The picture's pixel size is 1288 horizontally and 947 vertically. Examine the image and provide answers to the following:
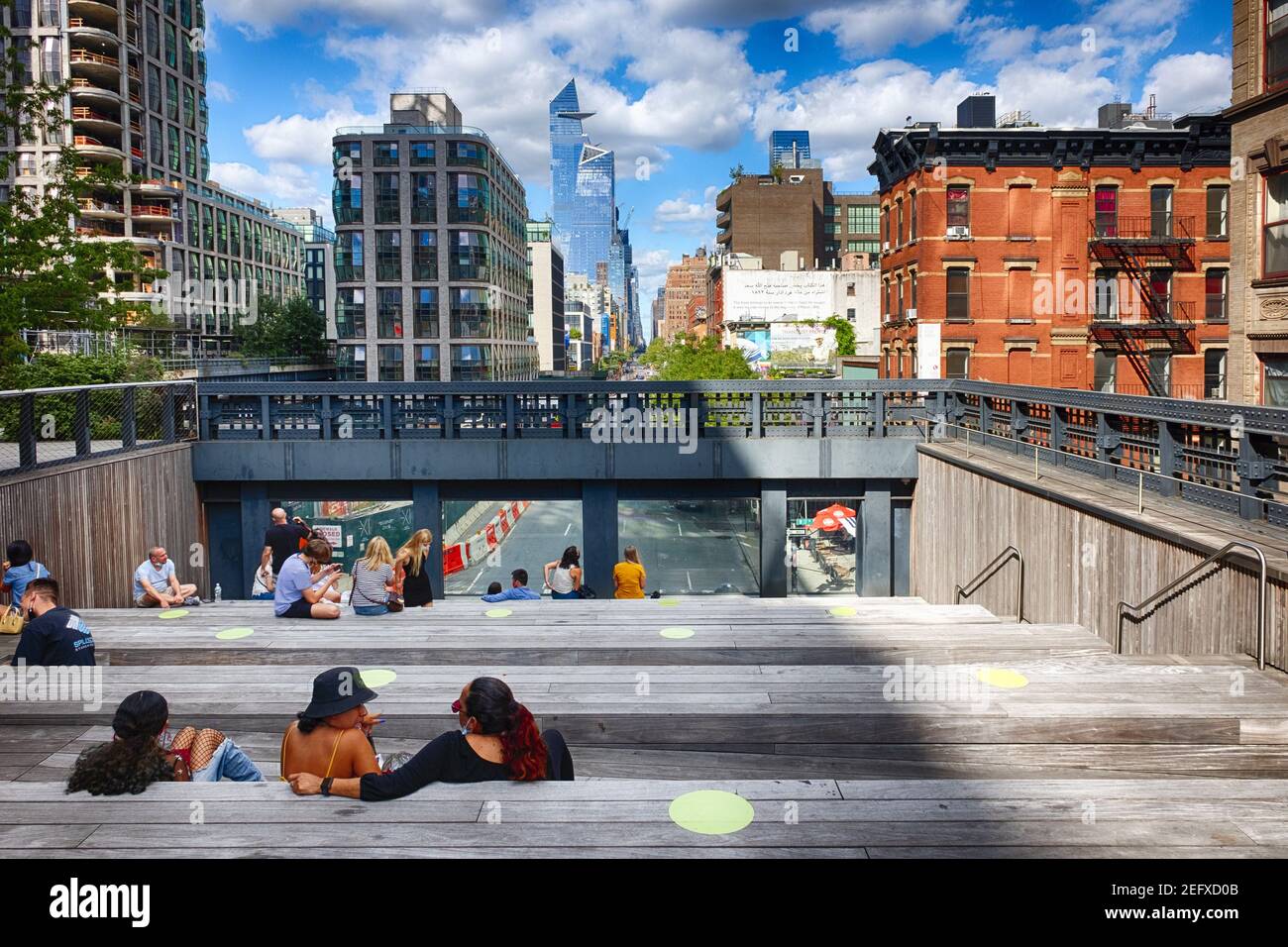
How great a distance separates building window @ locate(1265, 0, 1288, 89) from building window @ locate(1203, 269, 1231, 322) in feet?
86.9

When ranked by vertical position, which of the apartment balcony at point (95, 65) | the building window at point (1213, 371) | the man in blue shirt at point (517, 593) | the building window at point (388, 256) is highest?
the apartment balcony at point (95, 65)

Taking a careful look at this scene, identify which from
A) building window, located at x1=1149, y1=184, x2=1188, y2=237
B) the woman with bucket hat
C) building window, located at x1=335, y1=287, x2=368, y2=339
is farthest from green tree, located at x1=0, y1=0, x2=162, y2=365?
building window, located at x1=335, y1=287, x2=368, y2=339

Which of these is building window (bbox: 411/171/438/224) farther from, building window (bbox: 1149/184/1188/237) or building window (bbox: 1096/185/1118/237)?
building window (bbox: 1149/184/1188/237)

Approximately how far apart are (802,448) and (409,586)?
29.7ft

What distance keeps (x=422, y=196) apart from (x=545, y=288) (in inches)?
2853

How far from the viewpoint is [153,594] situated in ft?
40.1

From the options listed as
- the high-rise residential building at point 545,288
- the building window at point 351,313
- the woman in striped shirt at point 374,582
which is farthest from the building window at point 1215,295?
the high-rise residential building at point 545,288

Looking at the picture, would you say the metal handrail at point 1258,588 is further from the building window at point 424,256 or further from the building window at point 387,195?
the building window at point 387,195

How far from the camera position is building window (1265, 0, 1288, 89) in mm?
16688

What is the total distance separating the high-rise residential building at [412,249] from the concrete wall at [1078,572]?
2423 inches

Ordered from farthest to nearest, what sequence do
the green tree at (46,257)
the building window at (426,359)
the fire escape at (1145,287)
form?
the building window at (426,359) < the fire escape at (1145,287) < the green tree at (46,257)

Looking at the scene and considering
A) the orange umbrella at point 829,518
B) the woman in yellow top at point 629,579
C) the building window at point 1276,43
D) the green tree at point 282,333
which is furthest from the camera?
the green tree at point 282,333

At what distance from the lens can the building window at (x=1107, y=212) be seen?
4022 cm
